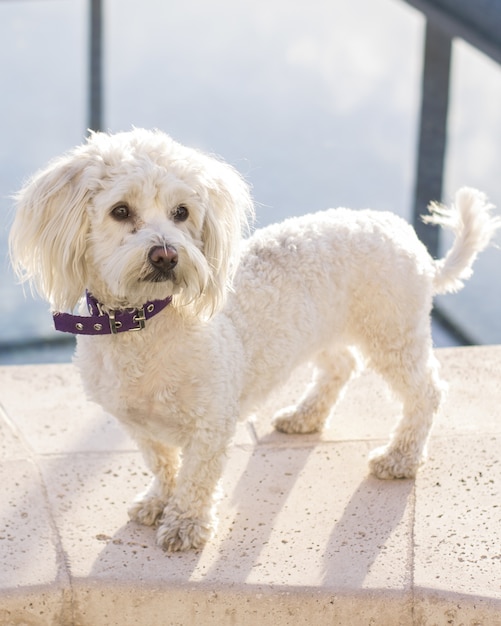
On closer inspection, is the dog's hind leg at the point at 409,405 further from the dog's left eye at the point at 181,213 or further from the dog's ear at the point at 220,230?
the dog's left eye at the point at 181,213

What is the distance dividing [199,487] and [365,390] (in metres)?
1.24

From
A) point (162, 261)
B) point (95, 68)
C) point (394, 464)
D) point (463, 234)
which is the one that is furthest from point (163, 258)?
point (95, 68)

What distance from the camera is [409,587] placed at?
304cm

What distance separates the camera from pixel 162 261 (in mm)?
2834

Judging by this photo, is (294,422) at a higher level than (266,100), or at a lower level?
higher

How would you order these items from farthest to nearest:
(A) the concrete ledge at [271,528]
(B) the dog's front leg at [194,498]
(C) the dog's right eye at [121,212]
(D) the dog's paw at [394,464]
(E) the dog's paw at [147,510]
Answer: (D) the dog's paw at [394,464]
(E) the dog's paw at [147,510]
(B) the dog's front leg at [194,498]
(A) the concrete ledge at [271,528]
(C) the dog's right eye at [121,212]

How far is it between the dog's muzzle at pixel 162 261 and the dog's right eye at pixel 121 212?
0.56 feet

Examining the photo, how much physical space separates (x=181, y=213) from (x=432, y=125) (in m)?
5.84

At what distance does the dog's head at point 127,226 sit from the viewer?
287cm

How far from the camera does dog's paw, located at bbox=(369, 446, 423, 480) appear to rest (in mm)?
3662

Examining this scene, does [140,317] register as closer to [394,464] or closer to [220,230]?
[220,230]

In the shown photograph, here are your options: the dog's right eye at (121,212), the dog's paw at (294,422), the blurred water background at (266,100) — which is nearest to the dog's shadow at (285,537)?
the dog's paw at (294,422)

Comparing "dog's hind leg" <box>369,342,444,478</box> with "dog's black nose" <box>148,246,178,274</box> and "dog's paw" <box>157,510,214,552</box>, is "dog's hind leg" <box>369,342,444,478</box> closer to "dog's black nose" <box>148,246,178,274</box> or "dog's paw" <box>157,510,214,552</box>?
"dog's paw" <box>157,510,214,552</box>

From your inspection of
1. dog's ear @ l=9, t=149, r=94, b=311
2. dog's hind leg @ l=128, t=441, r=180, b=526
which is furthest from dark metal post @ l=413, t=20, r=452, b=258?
dog's ear @ l=9, t=149, r=94, b=311
